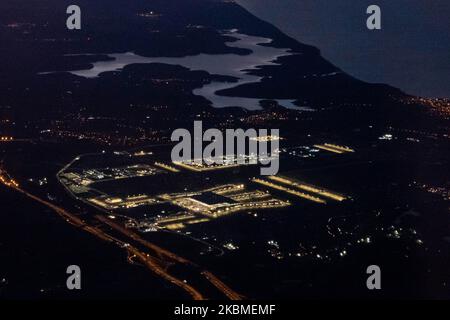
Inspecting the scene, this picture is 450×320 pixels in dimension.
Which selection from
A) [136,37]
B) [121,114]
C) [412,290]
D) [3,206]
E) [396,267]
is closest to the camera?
[412,290]

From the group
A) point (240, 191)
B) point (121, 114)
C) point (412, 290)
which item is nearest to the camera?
point (412, 290)

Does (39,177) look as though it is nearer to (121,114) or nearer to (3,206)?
(3,206)

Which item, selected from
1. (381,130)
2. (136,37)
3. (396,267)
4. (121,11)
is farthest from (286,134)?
(121,11)

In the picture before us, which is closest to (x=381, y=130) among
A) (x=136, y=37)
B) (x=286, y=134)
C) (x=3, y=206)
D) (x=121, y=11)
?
(x=286, y=134)

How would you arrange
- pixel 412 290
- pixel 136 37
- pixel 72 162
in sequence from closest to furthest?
pixel 412 290 → pixel 72 162 → pixel 136 37

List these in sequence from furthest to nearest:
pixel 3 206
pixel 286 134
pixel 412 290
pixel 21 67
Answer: pixel 21 67 < pixel 286 134 < pixel 3 206 < pixel 412 290

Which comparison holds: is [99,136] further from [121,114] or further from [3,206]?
[3,206]

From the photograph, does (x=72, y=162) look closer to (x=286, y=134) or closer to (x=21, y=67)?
(x=286, y=134)

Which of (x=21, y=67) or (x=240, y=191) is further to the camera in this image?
(x=21, y=67)

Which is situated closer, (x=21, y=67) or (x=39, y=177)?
(x=39, y=177)
